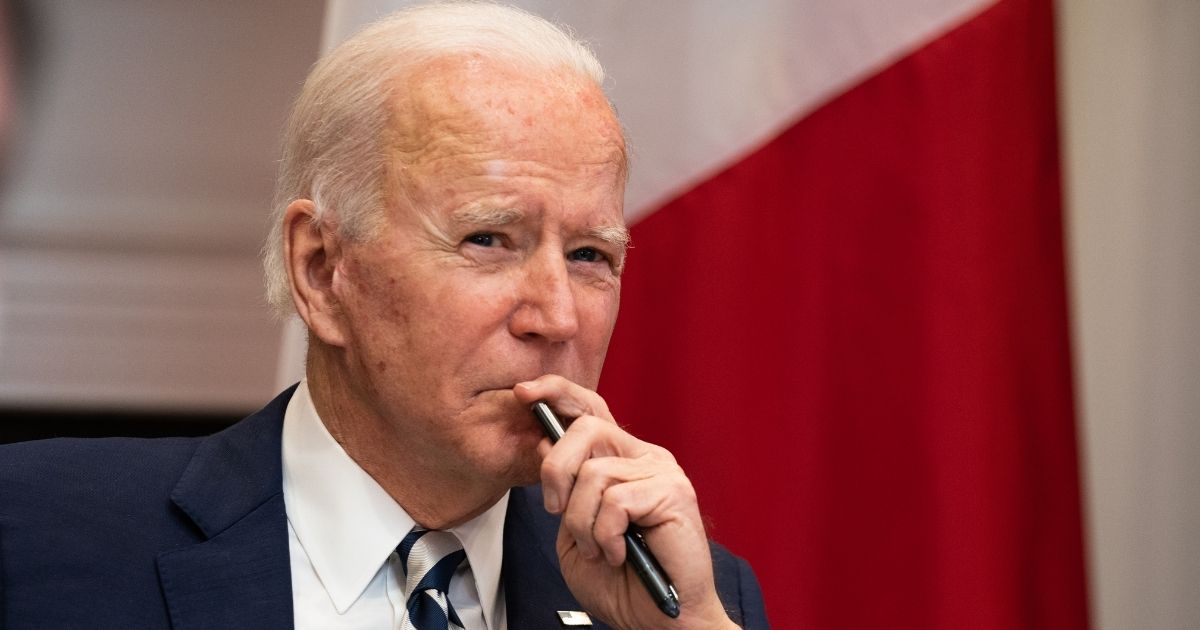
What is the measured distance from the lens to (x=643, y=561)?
67.4 inches

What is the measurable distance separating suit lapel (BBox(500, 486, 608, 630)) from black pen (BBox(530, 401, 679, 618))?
282 mm

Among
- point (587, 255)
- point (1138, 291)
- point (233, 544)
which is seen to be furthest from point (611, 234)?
point (1138, 291)

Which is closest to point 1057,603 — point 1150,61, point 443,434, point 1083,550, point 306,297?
point 1083,550

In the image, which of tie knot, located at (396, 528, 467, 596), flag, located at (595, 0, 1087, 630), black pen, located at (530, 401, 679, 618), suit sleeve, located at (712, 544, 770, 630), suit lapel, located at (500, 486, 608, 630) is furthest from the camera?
flag, located at (595, 0, 1087, 630)

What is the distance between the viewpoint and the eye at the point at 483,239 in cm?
181

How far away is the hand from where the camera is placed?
1.71 m

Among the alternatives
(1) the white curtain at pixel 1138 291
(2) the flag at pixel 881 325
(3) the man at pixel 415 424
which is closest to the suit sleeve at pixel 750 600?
(2) the flag at pixel 881 325

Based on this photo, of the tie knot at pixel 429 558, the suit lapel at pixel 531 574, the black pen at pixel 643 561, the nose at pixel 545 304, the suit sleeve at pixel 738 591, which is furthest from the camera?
the suit sleeve at pixel 738 591

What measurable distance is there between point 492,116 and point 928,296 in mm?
1006

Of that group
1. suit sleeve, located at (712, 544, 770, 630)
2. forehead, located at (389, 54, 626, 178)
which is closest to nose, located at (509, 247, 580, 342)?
forehead, located at (389, 54, 626, 178)

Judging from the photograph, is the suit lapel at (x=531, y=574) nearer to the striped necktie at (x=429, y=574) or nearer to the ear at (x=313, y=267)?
the striped necktie at (x=429, y=574)

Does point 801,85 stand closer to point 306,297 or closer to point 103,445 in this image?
point 306,297

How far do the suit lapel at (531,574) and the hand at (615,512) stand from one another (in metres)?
0.13

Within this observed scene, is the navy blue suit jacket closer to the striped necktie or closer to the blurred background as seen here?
the striped necktie
